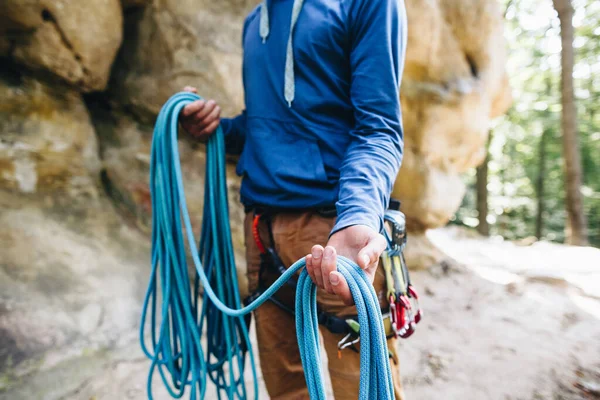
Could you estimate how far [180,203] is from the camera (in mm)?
1155

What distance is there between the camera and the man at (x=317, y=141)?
772mm

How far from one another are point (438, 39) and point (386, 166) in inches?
113

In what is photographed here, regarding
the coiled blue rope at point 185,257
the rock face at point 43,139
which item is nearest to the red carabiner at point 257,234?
the coiled blue rope at point 185,257

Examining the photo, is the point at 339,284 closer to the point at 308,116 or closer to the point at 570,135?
the point at 308,116

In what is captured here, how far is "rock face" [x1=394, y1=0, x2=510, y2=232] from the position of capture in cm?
309

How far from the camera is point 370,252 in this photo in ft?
2.00

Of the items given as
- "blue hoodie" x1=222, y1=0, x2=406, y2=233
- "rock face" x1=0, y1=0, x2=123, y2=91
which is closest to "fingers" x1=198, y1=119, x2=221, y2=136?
"blue hoodie" x1=222, y1=0, x2=406, y2=233

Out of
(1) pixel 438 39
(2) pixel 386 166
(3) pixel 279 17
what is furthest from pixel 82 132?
(1) pixel 438 39

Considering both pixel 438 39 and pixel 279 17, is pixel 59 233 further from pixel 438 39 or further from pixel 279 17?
pixel 438 39

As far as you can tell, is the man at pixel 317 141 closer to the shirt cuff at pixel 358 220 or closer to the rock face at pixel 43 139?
the shirt cuff at pixel 358 220

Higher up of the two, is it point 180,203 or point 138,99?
point 138,99

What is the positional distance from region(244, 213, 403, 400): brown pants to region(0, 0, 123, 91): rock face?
1770 mm

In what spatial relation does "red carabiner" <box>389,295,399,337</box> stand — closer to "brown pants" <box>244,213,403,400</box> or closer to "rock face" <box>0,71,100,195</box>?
"brown pants" <box>244,213,403,400</box>

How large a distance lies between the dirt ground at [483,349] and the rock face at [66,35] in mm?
1611
